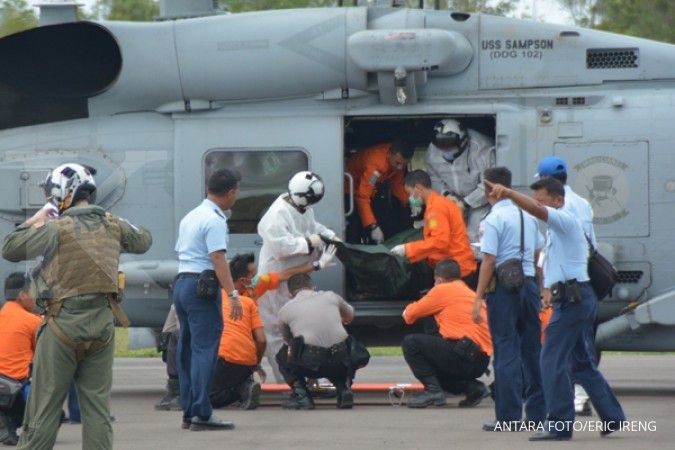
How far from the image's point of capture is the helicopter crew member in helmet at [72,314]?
8516 mm

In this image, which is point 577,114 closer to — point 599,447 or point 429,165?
point 429,165

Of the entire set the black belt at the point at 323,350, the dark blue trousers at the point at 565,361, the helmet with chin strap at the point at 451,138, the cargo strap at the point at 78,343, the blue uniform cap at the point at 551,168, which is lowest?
the black belt at the point at 323,350

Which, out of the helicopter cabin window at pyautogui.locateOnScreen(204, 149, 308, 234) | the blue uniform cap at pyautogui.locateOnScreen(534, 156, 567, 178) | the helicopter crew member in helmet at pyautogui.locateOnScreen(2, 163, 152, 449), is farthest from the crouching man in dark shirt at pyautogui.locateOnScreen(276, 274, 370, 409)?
the helicopter crew member in helmet at pyautogui.locateOnScreen(2, 163, 152, 449)

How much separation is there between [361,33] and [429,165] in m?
1.33

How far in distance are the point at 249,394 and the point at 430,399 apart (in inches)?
56.0

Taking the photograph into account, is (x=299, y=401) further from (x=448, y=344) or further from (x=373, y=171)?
(x=373, y=171)

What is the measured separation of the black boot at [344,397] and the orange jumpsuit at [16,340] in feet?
8.49

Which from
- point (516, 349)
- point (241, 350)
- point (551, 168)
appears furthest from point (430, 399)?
point (551, 168)

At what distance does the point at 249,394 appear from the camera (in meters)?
12.3

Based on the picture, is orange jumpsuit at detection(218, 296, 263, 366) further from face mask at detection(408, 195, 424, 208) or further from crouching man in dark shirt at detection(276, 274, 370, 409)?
face mask at detection(408, 195, 424, 208)

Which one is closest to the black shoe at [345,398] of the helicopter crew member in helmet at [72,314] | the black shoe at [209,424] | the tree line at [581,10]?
the black shoe at [209,424]

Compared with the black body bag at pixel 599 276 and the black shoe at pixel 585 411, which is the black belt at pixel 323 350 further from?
the black body bag at pixel 599 276

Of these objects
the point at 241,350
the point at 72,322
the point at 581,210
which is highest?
the point at 581,210

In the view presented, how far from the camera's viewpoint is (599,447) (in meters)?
9.81
